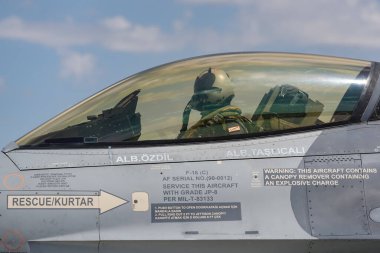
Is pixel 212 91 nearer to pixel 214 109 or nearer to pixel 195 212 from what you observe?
pixel 214 109

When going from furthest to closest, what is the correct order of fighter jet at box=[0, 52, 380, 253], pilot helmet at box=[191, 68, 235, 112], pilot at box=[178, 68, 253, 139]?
1. pilot helmet at box=[191, 68, 235, 112]
2. pilot at box=[178, 68, 253, 139]
3. fighter jet at box=[0, 52, 380, 253]

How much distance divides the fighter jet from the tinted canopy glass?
17 millimetres

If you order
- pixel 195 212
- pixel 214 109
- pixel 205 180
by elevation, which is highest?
pixel 214 109

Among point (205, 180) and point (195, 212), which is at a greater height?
point (205, 180)

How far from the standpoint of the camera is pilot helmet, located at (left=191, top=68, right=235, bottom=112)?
577 cm

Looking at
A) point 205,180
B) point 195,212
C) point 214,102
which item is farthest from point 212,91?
point 195,212

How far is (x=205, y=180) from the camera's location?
524cm

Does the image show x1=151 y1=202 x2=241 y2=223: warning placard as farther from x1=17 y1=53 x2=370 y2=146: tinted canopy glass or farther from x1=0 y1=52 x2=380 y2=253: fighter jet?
x1=17 y1=53 x2=370 y2=146: tinted canopy glass

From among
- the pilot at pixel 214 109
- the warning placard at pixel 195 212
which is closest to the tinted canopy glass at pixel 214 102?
the pilot at pixel 214 109

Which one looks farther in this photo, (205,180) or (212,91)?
(212,91)

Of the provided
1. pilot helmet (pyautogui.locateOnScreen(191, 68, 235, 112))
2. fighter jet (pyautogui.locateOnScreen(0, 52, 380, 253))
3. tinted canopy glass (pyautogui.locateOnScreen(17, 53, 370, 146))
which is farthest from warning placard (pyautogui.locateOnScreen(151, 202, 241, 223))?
pilot helmet (pyautogui.locateOnScreen(191, 68, 235, 112))

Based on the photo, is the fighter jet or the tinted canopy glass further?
the tinted canopy glass

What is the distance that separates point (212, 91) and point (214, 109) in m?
0.20

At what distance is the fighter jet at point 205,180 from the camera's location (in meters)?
5.12
